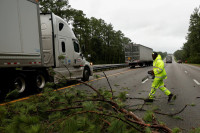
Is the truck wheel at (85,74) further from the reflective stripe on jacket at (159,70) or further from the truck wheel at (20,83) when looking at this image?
the reflective stripe on jacket at (159,70)

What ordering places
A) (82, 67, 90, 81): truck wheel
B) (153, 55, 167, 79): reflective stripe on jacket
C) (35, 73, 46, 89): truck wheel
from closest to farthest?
(153, 55, 167, 79): reflective stripe on jacket → (35, 73, 46, 89): truck wheel → (82, 67, 90, 81): truck wheel

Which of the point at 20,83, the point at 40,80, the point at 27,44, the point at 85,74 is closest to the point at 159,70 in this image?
the point at 27,44

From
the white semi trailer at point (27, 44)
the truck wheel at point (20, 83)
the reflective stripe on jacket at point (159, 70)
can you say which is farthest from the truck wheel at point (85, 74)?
the reflective stripe on jacket at point (159, 70)

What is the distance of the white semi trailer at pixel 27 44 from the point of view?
17.2 ft

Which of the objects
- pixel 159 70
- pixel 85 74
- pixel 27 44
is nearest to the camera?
pixel 159 70

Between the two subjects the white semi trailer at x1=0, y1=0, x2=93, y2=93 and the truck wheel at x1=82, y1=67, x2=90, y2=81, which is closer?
the white semi trailer at x1=0, y1=0, x2=93, y2=93

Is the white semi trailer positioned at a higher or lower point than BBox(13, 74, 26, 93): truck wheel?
higher

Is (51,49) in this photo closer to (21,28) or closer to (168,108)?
(21,28)

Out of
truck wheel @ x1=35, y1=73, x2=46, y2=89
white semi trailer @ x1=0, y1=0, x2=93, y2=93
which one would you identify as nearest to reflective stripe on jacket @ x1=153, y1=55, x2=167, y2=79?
white semi trailer @ x1=0, y1=0, x2=93, y2=93

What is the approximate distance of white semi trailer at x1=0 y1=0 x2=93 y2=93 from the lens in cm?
525

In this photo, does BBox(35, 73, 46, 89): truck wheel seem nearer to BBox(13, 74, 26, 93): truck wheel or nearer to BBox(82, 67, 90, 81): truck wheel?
BBox(13, 74, 26, 93): truck wheel

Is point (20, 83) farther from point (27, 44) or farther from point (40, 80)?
point (27, 44)

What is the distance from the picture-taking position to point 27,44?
612 centimetres

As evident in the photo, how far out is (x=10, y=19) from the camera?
211 inches
